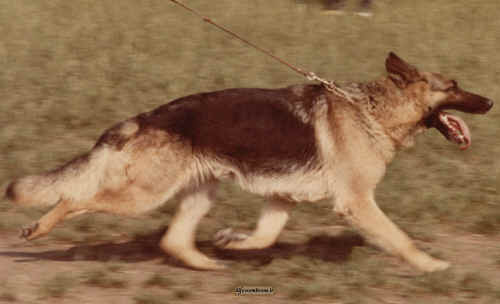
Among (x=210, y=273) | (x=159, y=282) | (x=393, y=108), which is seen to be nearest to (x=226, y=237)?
(x=210, y=273)

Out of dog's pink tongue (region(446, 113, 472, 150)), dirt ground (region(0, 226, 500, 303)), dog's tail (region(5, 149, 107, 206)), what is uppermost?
dog's pink tongue (region(446, 113, 472, 150))

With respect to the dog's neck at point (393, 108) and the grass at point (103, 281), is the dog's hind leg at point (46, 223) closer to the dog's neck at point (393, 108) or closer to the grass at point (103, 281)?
the grass at point (103, 281)

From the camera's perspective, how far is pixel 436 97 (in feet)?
18.8

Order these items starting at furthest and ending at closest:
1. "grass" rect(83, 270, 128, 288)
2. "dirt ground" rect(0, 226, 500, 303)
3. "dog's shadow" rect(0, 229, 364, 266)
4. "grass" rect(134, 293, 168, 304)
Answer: "dog's shadow" rect(0, 229, 364, 266) < "grass" rect(83, 270, 128, 288) < "dirt ground" rect(0, 226, 500, 303) < "grass" rect(134, 293, 168, 304)

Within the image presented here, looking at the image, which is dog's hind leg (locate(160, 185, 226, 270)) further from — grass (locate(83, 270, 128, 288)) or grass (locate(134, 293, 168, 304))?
grass (locate(134, 293, 168, 304))

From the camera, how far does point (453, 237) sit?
6660 mm

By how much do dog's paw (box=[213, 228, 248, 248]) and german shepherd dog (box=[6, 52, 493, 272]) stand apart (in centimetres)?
62

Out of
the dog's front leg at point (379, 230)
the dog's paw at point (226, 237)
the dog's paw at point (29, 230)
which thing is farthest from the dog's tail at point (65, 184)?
the dog's front leg at point (379, 230)

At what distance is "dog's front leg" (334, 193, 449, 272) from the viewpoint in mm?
5387

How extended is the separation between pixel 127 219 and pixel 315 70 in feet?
15.6

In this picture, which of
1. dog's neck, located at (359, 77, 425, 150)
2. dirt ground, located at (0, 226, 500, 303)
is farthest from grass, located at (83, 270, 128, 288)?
dog's neck, located at (359, 77, 425, 150)

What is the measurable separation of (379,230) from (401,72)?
115 centimetres

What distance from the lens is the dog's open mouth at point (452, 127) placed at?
5.73 m

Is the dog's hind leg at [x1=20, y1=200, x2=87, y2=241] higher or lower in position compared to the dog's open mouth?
lower
